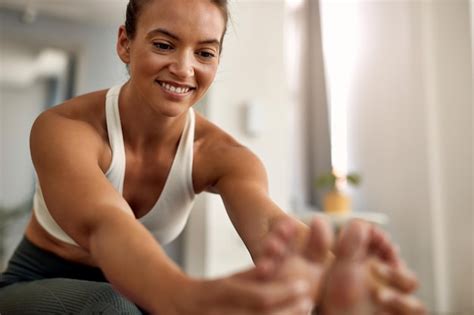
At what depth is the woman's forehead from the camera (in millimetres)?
756

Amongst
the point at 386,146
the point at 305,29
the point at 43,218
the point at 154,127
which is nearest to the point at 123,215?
the point at 154,127

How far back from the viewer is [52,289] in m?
0.78

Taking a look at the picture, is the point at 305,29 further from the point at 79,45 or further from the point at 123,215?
the point at 123,215

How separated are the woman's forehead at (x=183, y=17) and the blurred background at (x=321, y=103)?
729 mm

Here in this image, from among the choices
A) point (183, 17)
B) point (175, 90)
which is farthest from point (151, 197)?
point (183, 17)

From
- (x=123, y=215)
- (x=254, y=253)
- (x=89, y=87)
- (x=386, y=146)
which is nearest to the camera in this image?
(x=123, y=215)

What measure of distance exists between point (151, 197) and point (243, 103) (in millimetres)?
1145

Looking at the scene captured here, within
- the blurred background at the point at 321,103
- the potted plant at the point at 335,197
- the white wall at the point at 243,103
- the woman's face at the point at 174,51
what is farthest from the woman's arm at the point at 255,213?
the potted plant at the point at 335,197

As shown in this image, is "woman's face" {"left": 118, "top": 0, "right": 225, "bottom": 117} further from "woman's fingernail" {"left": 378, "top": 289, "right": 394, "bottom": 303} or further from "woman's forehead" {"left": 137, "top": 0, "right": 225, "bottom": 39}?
"woman's fingernail" {"left": 378, "top": 289, "right": 394, "bottom": 303}

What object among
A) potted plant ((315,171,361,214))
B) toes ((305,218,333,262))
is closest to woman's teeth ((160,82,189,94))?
toes ((305,218,333,262))

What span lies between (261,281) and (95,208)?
0.90 feet

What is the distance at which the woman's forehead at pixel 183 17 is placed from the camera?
2.48ft

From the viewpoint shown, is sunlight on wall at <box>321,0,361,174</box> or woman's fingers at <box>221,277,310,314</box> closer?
woman's fingers at <box>221,277,310,314</box>

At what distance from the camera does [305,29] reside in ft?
10.6
